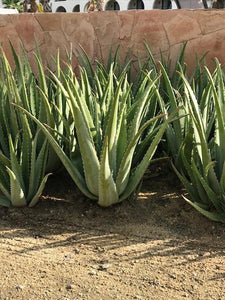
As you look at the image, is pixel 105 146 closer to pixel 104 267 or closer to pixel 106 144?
pixel 106 144

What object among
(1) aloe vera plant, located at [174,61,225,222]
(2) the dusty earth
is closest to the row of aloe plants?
(1) aloe vera plant, located at [174,61,225,222]

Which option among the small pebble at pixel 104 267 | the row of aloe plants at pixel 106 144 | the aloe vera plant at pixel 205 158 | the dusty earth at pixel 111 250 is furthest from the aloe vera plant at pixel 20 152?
the aloe vera plant at pixel 205 158

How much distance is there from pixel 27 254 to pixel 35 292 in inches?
12.0

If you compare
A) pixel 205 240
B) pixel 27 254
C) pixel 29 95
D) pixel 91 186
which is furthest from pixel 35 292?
pixel 29 95

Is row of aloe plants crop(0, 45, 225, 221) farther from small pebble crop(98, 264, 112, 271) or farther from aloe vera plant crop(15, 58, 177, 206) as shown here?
small pebble crop(98, 264, 112, 271)

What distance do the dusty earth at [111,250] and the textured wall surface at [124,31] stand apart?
6.79 ft

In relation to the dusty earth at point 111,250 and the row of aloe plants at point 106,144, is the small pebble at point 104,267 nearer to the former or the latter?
the dusty earth at point 111,250

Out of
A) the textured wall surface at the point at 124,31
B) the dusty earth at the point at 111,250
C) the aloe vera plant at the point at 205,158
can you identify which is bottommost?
the dusty earth at the point at 111,250

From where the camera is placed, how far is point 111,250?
220cm

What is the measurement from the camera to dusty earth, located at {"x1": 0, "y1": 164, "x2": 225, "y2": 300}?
6.30 feet

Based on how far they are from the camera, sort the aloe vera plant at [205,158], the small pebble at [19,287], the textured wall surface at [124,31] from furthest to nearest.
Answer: the textured wall surface at [124,31], the aloe vera plant at [205,158], the small pebble at [19,287]

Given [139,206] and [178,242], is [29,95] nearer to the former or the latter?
[139,206]

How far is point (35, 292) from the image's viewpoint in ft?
6.23

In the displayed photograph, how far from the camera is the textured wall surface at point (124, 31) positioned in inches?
172
